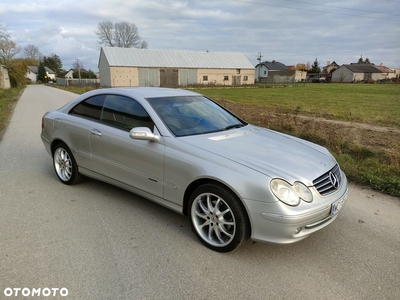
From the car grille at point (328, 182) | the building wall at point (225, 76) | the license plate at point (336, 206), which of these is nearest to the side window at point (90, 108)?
the car grille at point (328, 182)

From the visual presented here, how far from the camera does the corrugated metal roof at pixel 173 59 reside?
4459 centimetres

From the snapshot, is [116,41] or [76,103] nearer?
[76,103]

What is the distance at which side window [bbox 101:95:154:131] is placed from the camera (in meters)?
3.72

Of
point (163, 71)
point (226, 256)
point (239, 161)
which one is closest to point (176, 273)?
point (226, 256)

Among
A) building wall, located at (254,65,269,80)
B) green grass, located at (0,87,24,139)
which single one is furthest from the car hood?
building wall, located at (254,65,269,80)

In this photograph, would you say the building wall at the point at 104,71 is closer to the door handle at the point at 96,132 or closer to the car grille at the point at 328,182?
the door handle at the point at 96,132

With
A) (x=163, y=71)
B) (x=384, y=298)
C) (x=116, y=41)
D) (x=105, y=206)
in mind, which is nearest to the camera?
(x=384, y=298)

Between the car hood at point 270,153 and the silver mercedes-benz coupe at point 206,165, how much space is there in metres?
0.01

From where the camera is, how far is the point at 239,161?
292cm

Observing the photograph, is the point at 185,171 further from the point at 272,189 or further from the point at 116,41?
the point at 116,41

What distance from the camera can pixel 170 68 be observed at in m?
47.6

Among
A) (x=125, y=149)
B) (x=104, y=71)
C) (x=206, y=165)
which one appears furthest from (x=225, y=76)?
(x=206, y=165)

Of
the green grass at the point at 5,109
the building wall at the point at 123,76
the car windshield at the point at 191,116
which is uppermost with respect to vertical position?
the building wall at the point at 123,76

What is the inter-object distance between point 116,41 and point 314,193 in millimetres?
79277
